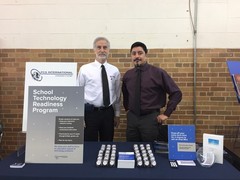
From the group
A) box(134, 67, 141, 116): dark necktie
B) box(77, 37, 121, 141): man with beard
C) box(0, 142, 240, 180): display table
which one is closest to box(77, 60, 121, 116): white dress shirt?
box(77, 37, 121, 141): man with beard

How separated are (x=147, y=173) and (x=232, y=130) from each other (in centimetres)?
219

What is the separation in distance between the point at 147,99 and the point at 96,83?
0.60 meters

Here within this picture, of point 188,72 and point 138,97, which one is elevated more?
point 188,72

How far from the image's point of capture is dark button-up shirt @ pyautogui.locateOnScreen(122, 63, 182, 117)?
240cm

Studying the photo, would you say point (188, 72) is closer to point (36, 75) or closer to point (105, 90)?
point (105, 90)

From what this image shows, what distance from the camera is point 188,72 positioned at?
3051 mm

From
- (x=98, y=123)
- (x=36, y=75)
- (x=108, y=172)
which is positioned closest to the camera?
(x=108, y=172)

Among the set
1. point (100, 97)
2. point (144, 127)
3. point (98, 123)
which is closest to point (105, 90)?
point (100, 97)

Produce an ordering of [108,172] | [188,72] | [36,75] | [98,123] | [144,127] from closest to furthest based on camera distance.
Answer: [108,172], [36,75], [144,127], [98,123], [188,72]

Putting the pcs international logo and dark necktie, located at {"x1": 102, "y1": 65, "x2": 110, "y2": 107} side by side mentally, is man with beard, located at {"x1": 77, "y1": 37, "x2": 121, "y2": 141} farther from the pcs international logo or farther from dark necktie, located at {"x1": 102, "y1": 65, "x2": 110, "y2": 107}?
the pcs international logo

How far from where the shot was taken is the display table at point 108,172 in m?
1.24

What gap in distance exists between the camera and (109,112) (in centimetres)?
256

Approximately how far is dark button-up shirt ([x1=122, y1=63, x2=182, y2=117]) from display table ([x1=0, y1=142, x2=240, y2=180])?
996 mm

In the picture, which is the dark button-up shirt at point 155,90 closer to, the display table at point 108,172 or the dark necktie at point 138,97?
the dark necktie at point 138,97
